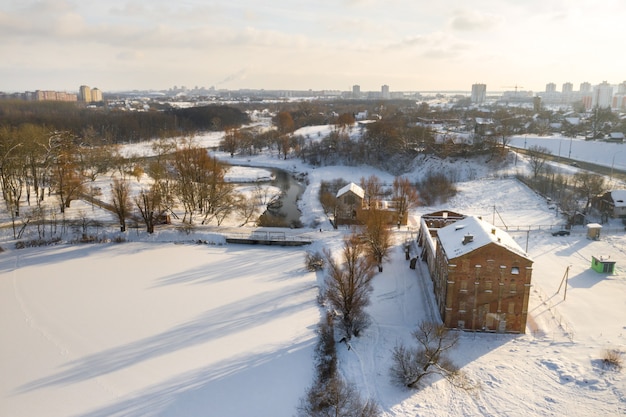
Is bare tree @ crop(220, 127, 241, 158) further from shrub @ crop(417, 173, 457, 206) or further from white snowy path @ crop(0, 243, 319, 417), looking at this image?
white snowy path @ crop(0, 243, 319, 417)

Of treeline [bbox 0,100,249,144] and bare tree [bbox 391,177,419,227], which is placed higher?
treeline [bbox 0,100,249,144]

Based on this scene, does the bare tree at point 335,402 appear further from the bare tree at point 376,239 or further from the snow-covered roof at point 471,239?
the bare tree at point 376,239

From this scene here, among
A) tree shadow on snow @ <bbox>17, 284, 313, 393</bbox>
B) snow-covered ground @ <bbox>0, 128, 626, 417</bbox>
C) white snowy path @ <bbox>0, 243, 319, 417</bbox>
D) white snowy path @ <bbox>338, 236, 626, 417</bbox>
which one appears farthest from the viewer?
tree shadow on snow @ <bbox>17, 284, 313, 393</bbox>

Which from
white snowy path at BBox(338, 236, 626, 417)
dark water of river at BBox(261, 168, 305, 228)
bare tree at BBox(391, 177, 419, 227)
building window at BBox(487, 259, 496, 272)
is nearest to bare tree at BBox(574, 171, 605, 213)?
bare tree at BBox(391, 177, 419, 227)

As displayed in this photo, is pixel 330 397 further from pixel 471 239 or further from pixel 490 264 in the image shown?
pixel 471 239

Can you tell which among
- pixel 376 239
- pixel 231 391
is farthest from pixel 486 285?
pixel 231 391

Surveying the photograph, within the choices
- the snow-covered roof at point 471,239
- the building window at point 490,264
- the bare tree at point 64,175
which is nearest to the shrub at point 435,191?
the snow-covered roof at point 471,239
